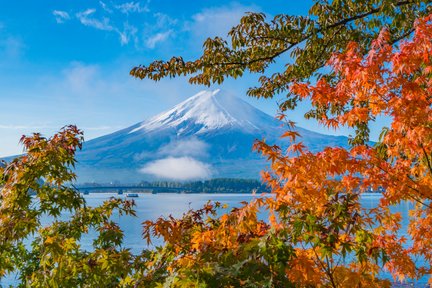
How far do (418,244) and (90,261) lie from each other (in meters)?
5.80

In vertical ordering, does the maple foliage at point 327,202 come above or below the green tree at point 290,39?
below

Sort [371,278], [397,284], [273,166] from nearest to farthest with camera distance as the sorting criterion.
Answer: [273,166] < [371,278] < [397,284]

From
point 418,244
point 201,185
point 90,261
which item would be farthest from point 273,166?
point 201,185

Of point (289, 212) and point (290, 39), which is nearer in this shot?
point (289, 212)

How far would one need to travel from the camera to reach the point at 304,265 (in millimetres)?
4387

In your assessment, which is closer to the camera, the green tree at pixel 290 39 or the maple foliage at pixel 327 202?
the maple foliage at pixel 327 202

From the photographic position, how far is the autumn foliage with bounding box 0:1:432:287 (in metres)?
3.98

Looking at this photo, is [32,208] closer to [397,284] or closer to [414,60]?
[414,60]

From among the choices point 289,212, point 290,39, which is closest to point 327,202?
point 289,212

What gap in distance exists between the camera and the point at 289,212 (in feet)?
14.8

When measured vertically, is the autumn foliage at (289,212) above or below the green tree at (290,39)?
below

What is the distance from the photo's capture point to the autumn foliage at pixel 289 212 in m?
3.98

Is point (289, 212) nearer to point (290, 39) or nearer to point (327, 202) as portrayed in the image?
point (327, 202)

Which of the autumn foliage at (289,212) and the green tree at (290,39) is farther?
the green tree at (290,39)
